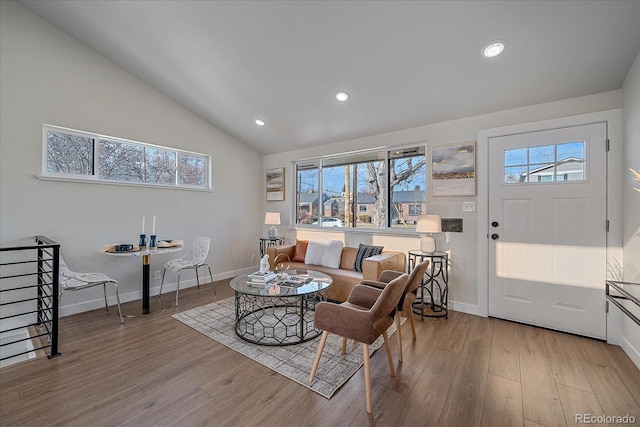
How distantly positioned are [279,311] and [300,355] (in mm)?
1061

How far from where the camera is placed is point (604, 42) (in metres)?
2.19

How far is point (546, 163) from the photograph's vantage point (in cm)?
290

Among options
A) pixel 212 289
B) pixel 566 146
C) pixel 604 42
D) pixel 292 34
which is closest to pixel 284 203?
pixel 212 289

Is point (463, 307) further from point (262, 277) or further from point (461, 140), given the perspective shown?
point (262, 277)

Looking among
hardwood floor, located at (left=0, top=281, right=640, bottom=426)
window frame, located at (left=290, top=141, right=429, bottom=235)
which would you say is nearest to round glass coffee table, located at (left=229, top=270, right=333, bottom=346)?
hardwood floor, located at (left=0, top=281, right=640, bottom=426)

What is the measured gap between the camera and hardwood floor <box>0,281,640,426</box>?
1.65 metres

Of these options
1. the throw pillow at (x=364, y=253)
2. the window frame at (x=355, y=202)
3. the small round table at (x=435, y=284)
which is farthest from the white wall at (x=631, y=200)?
the throw pillow at (x=364, y=253)

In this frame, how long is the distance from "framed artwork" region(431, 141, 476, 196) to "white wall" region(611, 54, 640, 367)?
1.22 m

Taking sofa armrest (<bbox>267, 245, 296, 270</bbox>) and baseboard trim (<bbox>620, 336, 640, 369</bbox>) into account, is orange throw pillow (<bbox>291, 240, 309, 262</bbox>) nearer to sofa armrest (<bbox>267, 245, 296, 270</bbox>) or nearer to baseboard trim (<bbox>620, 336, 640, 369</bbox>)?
sofa armrest (<bbox>267, 245, 296, 270</bbox>)

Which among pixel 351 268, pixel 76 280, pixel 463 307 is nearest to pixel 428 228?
pixel 463 307

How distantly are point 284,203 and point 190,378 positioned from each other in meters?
3.55

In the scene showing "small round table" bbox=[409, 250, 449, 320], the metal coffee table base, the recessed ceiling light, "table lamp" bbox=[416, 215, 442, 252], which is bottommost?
the metal coffee table base

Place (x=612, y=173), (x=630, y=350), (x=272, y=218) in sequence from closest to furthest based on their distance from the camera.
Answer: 1. (x=630, y=350)
2. (x=612, y=173)
3. (x=272, y=218)

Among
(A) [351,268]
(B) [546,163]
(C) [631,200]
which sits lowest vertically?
(A) [351,268]
